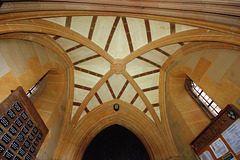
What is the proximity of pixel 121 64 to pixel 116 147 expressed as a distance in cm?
449

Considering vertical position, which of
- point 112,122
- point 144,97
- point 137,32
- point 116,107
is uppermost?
point 137,32

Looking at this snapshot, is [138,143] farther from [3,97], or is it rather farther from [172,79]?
[3,97]

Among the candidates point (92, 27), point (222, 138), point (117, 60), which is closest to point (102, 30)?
point (92, 27)

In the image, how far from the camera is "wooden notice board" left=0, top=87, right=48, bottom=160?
3.24 metres

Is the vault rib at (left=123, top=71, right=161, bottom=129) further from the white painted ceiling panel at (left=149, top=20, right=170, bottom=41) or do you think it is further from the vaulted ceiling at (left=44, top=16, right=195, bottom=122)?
the white painted ceiling panel at (left=149, top=20, right=170, bottom=41)

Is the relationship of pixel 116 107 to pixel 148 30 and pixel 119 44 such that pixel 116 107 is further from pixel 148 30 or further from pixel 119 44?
pixel 148 30

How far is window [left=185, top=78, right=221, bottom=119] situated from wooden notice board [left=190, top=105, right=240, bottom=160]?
109 cm

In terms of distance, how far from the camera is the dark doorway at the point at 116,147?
291 inches

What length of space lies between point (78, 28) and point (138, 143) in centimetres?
645

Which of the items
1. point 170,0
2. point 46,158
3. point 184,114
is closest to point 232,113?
point 184,114

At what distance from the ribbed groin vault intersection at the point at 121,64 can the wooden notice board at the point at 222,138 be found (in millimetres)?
358

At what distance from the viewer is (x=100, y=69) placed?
6695 millimetres

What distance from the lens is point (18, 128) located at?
144 inches

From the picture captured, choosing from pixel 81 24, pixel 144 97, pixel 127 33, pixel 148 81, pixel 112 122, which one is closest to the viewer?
pixel 81 24
